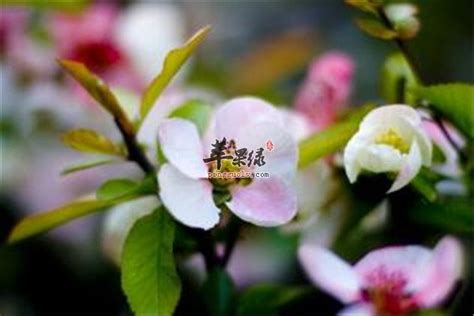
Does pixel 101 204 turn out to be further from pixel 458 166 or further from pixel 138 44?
pixel 138 44

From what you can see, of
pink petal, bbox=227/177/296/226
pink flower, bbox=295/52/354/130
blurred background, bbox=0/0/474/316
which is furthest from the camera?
blurred background, bbox=0/0/474/316

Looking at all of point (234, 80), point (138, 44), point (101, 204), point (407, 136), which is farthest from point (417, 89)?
point (234, 80)

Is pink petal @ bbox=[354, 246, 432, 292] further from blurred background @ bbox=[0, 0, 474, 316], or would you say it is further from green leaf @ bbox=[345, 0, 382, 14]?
blurred background @ bbox=[0, 0, 474, 316]

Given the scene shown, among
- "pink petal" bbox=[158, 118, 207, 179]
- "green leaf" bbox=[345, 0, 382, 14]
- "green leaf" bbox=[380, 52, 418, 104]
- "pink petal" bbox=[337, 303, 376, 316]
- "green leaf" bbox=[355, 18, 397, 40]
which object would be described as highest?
→ "green leaf" bbox=[345, 0, 382, 14]

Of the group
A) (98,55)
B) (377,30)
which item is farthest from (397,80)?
(98,55)

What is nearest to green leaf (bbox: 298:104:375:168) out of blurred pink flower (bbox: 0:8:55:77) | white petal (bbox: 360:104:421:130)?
white petal (bbox: 360:104:421:130)

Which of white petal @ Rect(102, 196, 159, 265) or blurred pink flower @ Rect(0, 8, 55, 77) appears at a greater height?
white petal @ Rect(102, 196, 159, 265)
